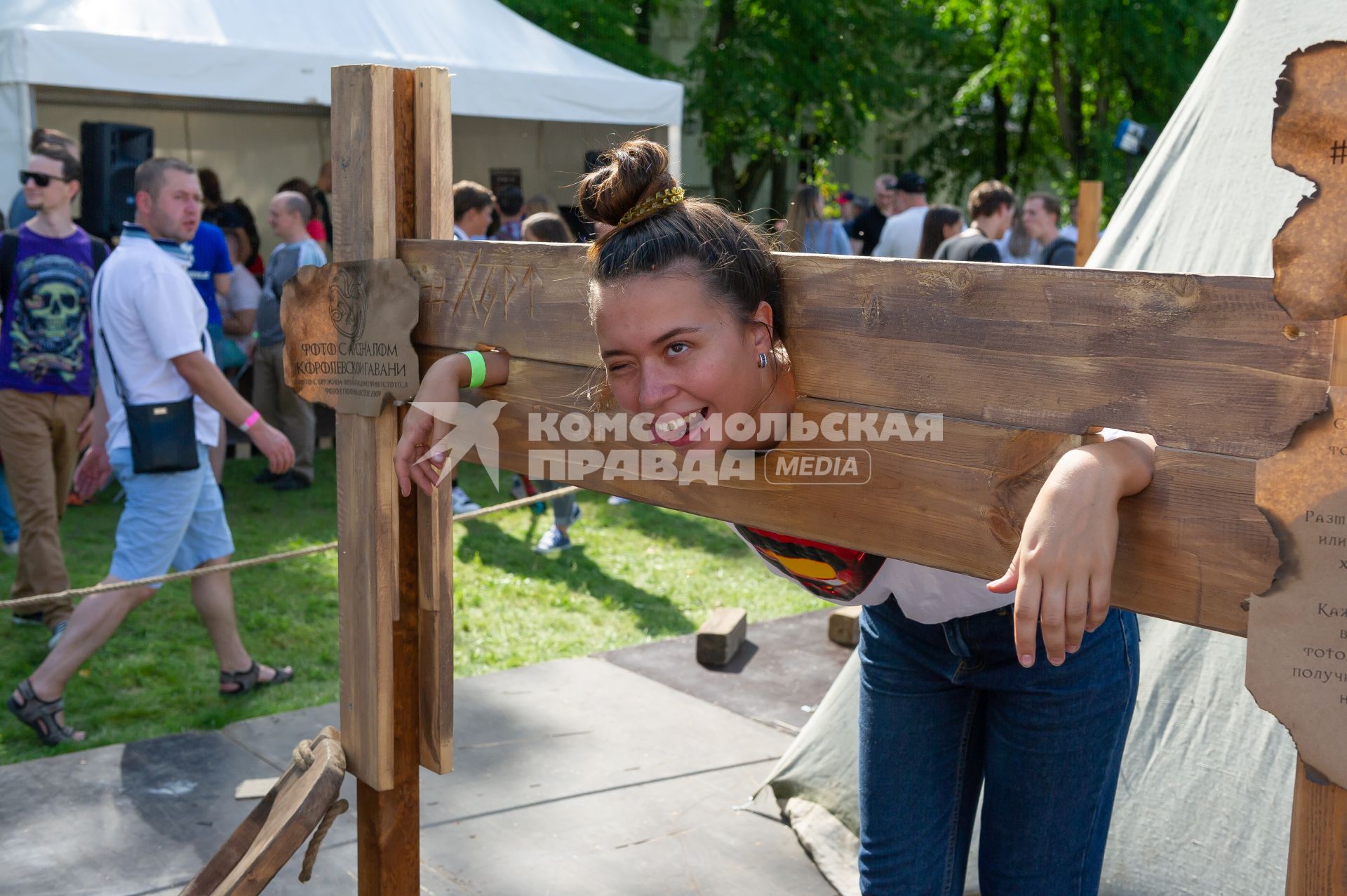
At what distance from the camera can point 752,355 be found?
1.63 m

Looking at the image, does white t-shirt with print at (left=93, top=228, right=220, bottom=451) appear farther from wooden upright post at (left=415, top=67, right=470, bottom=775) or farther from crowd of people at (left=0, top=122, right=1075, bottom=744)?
wooden upright post at (left=415, top=67, right=470, bottom=775)

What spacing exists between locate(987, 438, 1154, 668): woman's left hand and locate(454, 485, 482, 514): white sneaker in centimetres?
593

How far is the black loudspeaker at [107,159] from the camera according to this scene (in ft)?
24.2

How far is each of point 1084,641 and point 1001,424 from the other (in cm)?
53

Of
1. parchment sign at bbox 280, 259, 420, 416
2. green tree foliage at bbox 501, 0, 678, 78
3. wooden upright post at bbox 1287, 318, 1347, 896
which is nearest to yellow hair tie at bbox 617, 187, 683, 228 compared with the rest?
parchment sign at bbox 280, 259, 420, 416

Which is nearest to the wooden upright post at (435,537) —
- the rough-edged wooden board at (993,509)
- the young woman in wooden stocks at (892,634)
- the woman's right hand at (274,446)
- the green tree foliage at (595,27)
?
the young woman in wooden stocks at (892,634)

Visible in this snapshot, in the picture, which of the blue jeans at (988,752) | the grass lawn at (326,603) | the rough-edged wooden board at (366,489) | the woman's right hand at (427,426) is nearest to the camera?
the blue jeans at (988,752)

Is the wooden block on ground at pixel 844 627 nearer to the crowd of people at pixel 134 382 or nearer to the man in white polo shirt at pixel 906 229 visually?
the crowd of people at pixel 134 382

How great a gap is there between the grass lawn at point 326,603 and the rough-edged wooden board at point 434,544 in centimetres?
201

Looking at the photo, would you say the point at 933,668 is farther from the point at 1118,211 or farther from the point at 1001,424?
the point at 1118,211

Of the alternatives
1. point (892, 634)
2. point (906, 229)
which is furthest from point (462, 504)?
point (892, 634)

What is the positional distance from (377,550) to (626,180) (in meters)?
0.97

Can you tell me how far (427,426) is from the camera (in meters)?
2.07

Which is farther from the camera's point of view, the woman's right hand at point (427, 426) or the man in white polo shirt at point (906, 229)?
the man in white polo shirt at point (906, 229)
